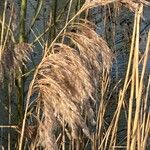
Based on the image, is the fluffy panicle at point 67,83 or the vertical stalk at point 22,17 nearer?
the fluffy panicle at point 67,83

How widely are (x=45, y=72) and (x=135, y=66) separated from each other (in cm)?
23

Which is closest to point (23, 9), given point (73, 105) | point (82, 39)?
point (82, 39)

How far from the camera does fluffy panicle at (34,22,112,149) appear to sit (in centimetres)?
98

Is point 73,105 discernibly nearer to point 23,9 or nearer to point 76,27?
point 76,27

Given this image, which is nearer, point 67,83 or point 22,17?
point 67,83

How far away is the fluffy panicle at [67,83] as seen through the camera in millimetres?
981

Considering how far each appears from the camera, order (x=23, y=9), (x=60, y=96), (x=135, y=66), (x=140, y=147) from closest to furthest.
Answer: (x=60, y=96)
(x=135, y=66)
(x=140, y=147)
(x=23, y=9)

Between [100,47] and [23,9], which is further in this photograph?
[23,9]

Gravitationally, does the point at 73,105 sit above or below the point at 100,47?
below

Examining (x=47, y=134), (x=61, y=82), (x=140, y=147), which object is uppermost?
(x=61, y=82)

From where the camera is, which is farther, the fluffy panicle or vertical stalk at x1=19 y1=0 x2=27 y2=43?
vertical stalk at x1=19 y1=0 x2=27 y2=43

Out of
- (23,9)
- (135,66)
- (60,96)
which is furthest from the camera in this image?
(23,9)

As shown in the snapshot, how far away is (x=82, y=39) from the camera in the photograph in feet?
3.43

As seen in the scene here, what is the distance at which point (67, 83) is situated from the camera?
1.00 metres
